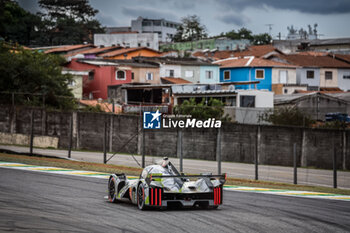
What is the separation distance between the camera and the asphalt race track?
36.3 ft

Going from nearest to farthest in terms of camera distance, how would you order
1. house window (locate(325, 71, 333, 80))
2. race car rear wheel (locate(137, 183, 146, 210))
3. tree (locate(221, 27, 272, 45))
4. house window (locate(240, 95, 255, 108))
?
1. race car rear wheel (locate(137, 183, 146, 210))
2. house window (locate(240, 95, 255, 108))
3. house window (locate(325, 71, 333, 80))
4. tree (locate(221, 27, 272, 45))

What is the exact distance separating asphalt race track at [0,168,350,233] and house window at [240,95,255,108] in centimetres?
3130

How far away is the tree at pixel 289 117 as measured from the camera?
35722 millimetres

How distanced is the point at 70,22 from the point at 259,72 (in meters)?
61.1

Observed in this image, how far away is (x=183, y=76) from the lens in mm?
71938

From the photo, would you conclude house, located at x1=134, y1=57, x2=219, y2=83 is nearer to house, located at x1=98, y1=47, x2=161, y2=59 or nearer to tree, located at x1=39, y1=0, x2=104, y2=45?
house, located at x1=98, y1=47, x2=161, y2=59

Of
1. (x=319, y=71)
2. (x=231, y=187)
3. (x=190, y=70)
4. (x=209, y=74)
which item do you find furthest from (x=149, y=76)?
(x=231, y=187)

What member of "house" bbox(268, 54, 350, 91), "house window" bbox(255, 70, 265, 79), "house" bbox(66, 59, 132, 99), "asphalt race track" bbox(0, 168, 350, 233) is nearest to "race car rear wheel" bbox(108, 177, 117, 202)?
"asphalt race track" bbox(0, 168, 350, 233)

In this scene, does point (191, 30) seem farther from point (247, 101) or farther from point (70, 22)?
point (247, 101)

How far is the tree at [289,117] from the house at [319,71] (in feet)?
132

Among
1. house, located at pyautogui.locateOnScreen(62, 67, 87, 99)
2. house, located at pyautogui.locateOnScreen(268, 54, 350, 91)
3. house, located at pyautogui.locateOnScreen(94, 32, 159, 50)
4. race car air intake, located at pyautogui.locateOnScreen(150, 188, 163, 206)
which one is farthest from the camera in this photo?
house, located at pyautogui.locateOnScreen(94, 32, 159, 50)

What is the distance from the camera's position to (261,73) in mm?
Result: 71688

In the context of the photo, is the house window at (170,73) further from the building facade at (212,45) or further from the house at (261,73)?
the building facade at (212,45)

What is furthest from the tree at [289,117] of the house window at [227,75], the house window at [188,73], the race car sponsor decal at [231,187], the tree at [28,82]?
the house window at [227,75]
